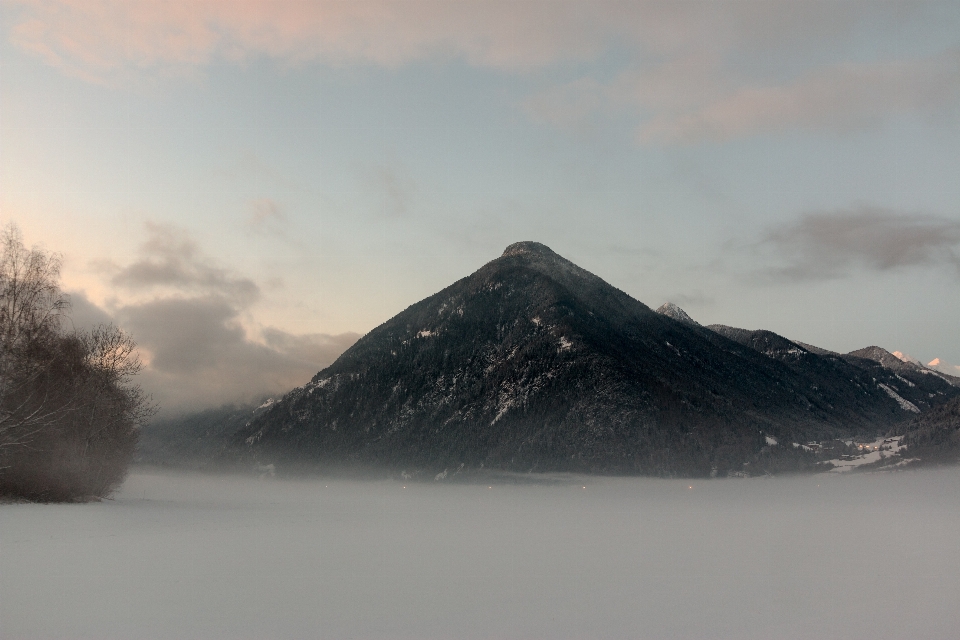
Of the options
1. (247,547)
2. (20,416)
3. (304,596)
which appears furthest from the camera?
(20,416)

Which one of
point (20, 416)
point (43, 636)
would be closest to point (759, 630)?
point (43, 636)

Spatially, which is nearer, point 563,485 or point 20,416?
point 20,416

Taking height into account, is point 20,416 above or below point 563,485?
above

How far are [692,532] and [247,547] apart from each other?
3311 centimetres

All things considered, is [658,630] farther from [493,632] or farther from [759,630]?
[493,632]

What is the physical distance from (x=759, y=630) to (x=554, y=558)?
13.4 metres

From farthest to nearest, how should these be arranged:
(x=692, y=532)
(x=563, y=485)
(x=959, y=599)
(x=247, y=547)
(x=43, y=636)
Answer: (x=563, y=485) → (x=692, y=532) → (x=247, y=547) → (x=959, y=599) → (x=43, y=636)

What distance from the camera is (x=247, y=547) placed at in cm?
3384

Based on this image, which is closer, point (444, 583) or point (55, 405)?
point (444, 583)

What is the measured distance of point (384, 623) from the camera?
2177 centimetres

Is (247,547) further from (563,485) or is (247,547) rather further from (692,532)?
(563,485)

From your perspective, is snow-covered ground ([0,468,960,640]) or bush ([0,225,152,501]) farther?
bush ([0,225,152,501])

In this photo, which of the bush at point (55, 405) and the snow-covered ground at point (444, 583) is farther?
the bush at point (55, 405)

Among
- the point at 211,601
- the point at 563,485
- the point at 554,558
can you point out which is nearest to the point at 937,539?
the point at 554,558
